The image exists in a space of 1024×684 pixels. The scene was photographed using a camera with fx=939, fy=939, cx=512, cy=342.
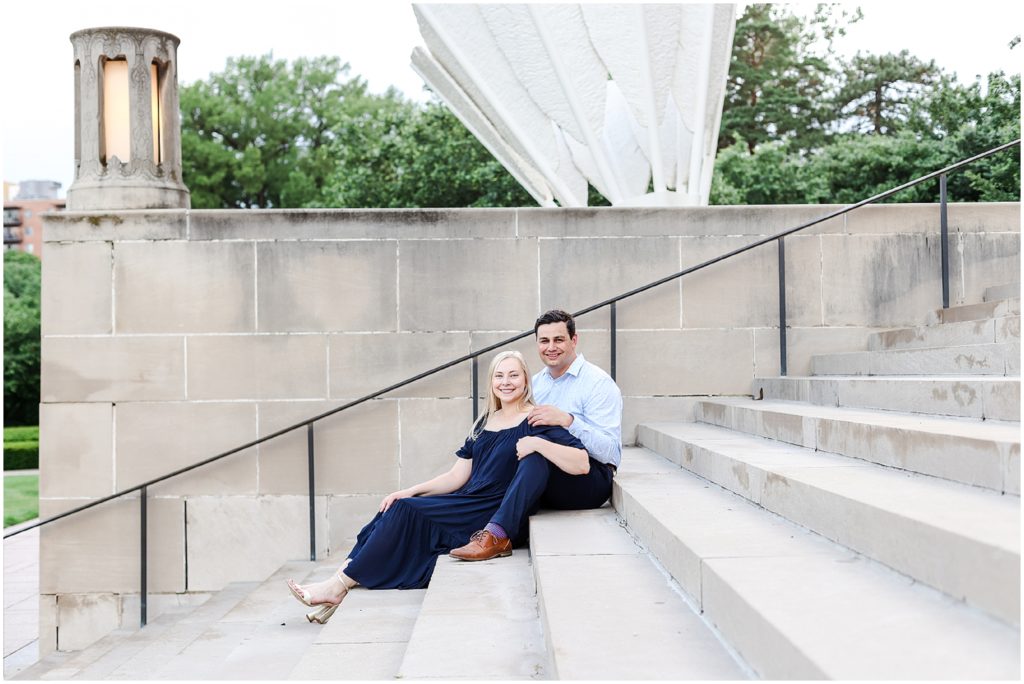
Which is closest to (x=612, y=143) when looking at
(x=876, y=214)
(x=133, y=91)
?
(x=876, y=214)

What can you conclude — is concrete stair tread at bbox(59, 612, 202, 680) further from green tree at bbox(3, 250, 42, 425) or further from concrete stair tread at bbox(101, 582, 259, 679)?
green tree at bbox(3, 250, 42, 425)

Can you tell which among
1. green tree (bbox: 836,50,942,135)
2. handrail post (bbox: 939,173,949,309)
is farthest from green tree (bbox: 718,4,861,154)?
handrail post (bbox: 939,173,949,309)

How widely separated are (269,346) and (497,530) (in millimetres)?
3022

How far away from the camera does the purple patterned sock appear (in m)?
4.57

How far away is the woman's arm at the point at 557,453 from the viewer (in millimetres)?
4648

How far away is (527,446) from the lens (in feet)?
15.2

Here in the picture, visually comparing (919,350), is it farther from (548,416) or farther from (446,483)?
(446,483)

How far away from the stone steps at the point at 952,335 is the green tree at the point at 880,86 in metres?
20.8

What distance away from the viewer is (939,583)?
237cm

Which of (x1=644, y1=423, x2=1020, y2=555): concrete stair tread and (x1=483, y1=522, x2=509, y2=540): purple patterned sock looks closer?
(x1=644, y1=423, x2=1020, y2=555): concrete stair tread

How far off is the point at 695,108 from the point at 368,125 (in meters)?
16.7

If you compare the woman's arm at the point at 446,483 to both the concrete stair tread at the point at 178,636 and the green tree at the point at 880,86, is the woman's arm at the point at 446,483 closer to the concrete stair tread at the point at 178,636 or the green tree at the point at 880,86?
the concrete stair tread at the point at 178,636

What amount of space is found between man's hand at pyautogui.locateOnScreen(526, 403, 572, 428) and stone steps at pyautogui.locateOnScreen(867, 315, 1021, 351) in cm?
231

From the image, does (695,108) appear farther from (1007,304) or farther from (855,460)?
(855,460)
